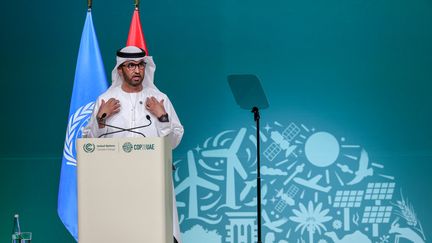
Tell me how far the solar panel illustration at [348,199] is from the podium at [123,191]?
7.29ft

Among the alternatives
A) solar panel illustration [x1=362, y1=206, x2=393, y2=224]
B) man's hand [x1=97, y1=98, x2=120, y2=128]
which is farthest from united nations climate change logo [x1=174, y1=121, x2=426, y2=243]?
man's hand [x1=97, y1=98, x2=120, y2=128]

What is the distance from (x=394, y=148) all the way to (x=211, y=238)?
1.47 m

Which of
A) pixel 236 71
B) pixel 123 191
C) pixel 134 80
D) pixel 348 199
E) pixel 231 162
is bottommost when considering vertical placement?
pixel 348 199

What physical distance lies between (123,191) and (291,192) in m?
2.19

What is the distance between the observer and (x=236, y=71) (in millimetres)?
5113

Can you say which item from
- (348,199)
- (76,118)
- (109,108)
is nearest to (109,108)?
(109,108)

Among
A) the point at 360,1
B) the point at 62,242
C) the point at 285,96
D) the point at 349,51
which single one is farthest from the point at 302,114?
the point at 62,242

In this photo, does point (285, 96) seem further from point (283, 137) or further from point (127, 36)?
point (127, 36)

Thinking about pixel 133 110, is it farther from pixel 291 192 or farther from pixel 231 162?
pixel 291 192

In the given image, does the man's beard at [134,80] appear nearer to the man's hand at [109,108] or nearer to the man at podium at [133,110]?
the man at podium at [133,110]

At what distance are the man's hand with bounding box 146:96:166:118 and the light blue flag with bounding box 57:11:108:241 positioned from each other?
90 cm

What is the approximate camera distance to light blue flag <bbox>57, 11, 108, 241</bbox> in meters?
4.60

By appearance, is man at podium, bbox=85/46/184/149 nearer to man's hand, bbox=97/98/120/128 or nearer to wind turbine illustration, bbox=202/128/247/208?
man's hand, bbox=97/98/120/128

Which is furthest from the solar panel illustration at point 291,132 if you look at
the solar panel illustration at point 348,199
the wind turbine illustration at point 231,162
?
Answer: the solar panel illustration at point 348,199
